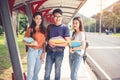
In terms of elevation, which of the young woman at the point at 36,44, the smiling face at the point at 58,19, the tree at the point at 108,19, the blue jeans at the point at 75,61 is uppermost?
the smiling face at the point at 58,19

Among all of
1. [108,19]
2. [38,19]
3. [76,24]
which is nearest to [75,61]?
[76,24]

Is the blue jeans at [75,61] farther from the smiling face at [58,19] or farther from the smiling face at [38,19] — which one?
the smiling face at [38,19]

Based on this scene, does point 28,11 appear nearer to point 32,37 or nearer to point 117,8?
point 32,37

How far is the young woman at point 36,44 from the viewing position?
276 inches

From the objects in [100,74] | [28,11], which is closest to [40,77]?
[100,74]

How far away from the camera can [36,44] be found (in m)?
7.02

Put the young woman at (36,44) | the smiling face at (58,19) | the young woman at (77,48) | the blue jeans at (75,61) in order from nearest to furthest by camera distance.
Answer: the smiling face at (58,19)
the young woman at (36,44)
the young woman at (77,48)
the blue jeans at (75,61)

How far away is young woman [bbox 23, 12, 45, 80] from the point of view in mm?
7016

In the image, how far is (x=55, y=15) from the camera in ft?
22.7

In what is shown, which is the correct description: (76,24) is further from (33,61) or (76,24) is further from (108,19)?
(108,19)

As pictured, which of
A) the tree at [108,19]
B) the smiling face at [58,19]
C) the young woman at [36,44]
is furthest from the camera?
the tree at [108,19]

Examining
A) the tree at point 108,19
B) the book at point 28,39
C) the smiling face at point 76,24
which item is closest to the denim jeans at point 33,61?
the book at point 28,39

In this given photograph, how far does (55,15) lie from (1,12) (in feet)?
5.64

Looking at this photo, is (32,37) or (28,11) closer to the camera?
(32,37)
